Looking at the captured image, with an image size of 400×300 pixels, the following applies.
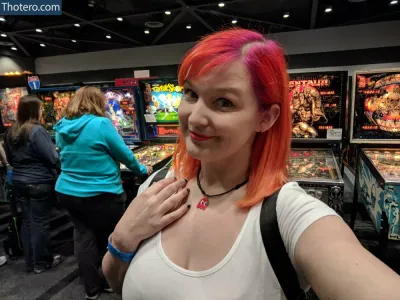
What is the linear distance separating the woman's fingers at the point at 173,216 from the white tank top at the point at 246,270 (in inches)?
4.0

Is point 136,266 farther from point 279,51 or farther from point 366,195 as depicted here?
point 366,195

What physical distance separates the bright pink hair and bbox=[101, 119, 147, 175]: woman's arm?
148 centimetres

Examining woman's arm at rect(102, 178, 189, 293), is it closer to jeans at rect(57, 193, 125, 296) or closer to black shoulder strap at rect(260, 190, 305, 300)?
black shoulder strap at rect(260, 190, 305, 300)

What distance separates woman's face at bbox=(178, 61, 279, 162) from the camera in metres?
0.69

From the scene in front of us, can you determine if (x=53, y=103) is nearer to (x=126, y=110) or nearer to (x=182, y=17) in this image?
(x=126, y=110)

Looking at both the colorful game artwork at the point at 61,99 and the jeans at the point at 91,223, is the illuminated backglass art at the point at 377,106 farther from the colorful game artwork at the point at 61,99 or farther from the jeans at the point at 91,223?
the colorful game artwork at the point at 61,99

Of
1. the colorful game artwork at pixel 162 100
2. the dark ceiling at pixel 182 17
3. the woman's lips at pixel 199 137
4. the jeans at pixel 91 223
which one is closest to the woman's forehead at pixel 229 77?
the woman's lips at pixel 199 137

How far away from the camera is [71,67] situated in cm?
900

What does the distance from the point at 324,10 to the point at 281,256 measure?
19.8ft

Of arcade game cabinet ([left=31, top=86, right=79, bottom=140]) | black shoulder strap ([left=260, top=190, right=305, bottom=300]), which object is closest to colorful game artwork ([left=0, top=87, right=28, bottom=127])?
→ arcade game cabinet ([left=31, top=86, right=79, bottom=140])

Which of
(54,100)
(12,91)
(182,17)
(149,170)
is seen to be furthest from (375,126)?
(182,17)

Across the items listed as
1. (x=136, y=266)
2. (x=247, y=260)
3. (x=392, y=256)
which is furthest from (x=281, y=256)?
(x=392, y=256)

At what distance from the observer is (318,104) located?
2.41 metres

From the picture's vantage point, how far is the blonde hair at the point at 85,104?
2.17 meters
